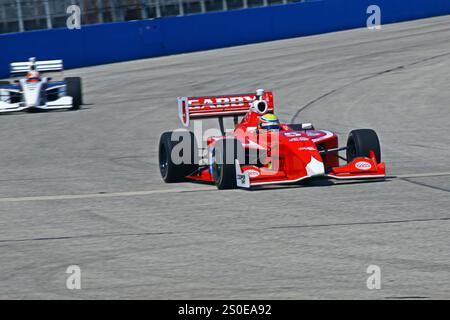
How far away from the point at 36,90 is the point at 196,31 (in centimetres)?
1152

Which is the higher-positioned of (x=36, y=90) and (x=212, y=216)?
(x=212, y=216)

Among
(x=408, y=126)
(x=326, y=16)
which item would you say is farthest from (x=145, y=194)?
(x=326, y=16)

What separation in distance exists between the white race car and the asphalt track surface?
1.05 ft

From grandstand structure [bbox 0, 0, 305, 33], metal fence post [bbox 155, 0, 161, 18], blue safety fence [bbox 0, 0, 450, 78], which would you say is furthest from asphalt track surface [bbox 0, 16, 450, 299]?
metal fence post [bbox 155, 0, 161, 18]

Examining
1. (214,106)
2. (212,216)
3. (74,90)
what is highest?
(214,106)

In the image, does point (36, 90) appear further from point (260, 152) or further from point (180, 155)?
point (260, 152)

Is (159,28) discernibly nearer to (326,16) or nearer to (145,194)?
(326,16)

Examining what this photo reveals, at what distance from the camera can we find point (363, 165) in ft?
39.1

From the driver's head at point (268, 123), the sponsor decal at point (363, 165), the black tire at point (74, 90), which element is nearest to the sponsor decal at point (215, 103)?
the driver's head at point (268, 123)

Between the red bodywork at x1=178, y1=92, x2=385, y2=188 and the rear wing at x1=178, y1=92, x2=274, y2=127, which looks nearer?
the red bodywork at x1=178, y1=92, x2=385, y2=188

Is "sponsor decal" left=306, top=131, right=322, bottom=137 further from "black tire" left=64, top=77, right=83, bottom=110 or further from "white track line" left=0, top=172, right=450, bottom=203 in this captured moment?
"black tire" left=64, top=77, right=83, bottom=110

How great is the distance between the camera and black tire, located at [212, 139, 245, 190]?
38.2ft

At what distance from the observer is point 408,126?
18.1 metres

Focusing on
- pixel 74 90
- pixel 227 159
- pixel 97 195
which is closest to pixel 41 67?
pixel 74 90
